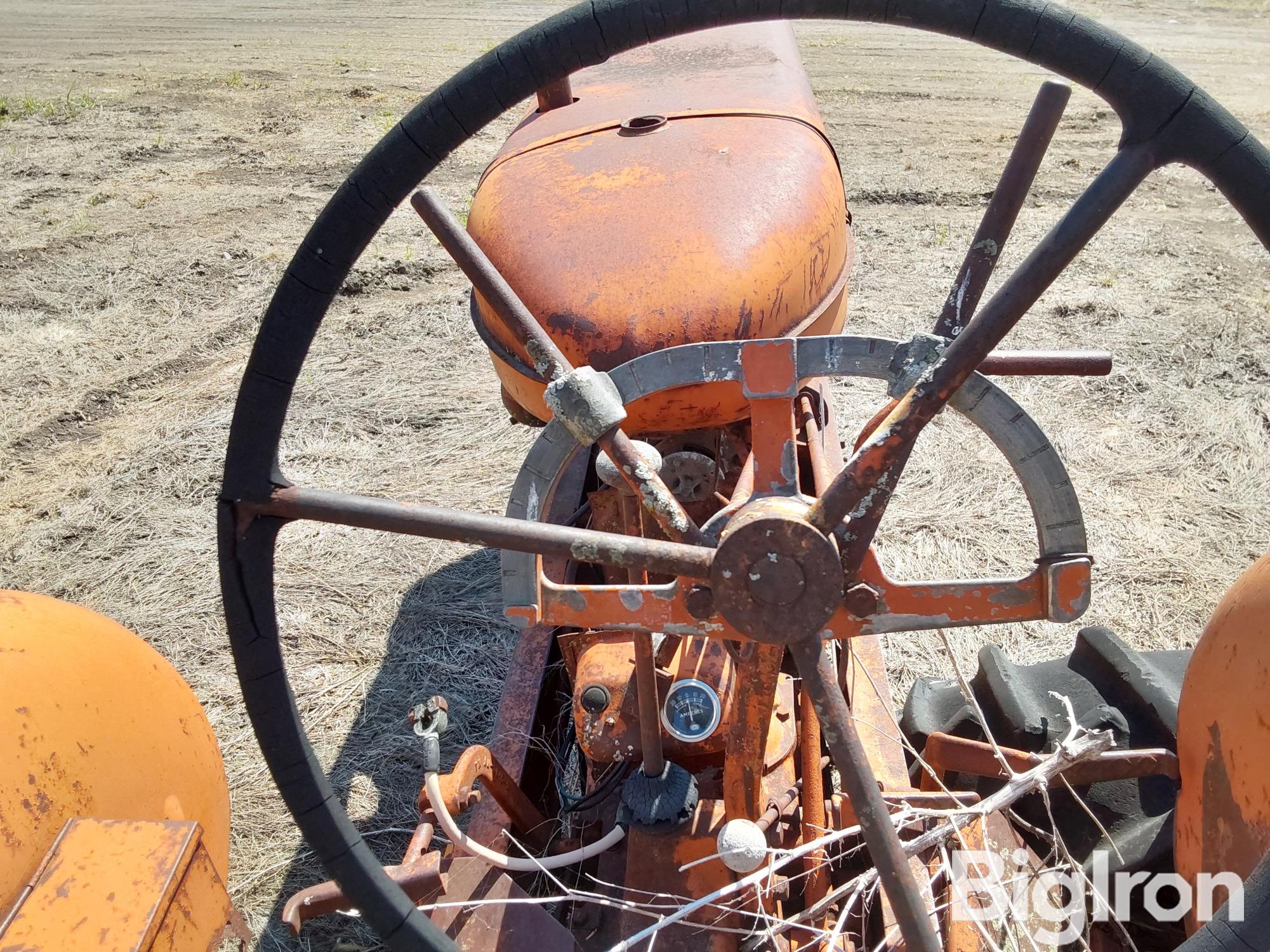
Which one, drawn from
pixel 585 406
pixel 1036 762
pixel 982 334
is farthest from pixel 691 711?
pixel 982 334

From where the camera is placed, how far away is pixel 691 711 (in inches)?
57.6

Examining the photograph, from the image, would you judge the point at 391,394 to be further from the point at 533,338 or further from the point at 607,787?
the point at 533,338

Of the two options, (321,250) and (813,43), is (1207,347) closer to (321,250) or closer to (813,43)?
(321,250)

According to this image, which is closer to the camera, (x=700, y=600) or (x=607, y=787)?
(x=700, y=600)

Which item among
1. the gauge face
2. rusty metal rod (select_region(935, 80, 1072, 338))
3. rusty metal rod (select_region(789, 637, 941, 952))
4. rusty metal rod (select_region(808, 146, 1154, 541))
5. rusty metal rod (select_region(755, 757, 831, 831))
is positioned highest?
rusty metal rod (select_region(935, 80, 1072, 338))

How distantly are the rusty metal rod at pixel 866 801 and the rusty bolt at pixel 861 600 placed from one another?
0.21ft

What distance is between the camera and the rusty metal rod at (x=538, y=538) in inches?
34.3

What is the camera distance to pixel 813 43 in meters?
9.14

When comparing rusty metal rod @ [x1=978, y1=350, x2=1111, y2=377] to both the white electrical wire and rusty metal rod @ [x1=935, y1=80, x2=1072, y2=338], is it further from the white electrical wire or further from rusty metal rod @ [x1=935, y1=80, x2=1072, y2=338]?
the white electrical wire

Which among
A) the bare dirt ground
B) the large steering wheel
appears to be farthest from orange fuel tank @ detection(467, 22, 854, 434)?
the bare dirt ground

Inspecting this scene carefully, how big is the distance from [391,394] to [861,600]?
11.1ft

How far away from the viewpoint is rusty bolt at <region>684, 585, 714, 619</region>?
904mm

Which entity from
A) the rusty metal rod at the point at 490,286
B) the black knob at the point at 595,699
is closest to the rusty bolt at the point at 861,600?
the rusty metal rod at the point at 490,286

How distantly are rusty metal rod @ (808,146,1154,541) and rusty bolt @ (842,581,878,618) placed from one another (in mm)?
92
